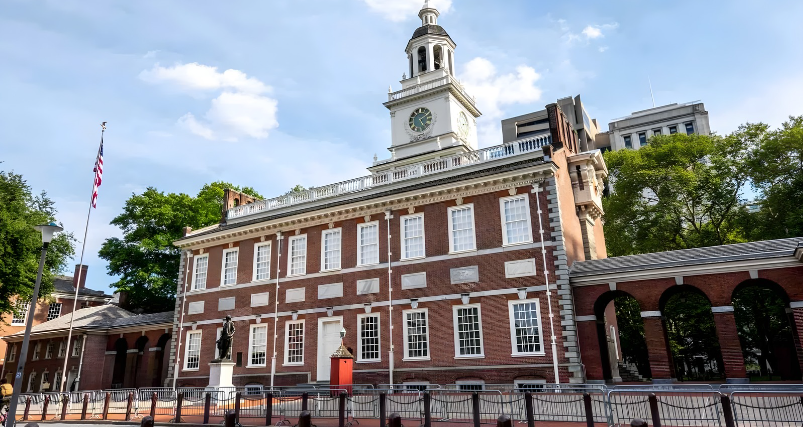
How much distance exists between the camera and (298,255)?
2923 cm

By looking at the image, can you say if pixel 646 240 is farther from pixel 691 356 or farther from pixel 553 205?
pixel 553 205

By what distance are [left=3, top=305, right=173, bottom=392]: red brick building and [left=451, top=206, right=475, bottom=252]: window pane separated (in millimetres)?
20450

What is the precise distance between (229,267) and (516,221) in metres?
17.3

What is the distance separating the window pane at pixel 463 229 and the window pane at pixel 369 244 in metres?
4.20

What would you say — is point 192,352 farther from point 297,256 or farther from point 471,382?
point 471,382

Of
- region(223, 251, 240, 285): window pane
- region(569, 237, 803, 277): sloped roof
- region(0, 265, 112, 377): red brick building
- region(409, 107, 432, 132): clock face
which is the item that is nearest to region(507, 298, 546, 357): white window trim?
region(569, 237, 803, 277): sloped roof

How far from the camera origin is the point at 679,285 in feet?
68.4

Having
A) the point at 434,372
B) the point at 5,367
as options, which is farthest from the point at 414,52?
the point at 5,367

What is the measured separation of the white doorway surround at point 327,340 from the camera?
86.5ft

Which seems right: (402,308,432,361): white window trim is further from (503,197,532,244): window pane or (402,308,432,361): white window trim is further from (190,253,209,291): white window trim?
(190,253,209,291): white window trim

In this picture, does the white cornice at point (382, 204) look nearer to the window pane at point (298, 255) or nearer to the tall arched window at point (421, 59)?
the window pane at point (298, 255)

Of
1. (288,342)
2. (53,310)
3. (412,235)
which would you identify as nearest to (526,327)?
(412,235)

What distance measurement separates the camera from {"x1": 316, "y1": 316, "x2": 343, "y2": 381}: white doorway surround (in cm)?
2638

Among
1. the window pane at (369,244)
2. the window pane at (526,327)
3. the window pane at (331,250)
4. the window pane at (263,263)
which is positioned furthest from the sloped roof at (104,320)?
the window pane at (526,327)
